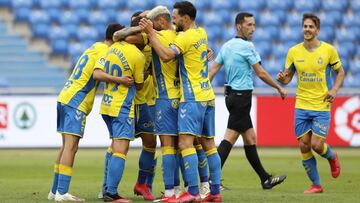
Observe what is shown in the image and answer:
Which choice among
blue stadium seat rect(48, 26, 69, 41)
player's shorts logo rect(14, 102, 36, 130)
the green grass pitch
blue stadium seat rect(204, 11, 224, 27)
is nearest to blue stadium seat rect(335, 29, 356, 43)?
blue stadium seat rect(204, 11, 224, 27)

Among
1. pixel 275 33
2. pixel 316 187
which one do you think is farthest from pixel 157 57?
pixel 275 33

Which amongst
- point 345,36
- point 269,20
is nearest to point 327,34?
point 345,36

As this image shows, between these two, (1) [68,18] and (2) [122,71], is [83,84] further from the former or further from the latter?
(1) [68,18]

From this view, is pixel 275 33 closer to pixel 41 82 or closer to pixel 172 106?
pixel 41 82

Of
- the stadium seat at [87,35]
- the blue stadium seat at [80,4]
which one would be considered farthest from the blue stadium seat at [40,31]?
the blue stadium seat at [80,4]

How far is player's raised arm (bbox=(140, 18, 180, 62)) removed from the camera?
375 inches

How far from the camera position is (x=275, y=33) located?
26.2 m

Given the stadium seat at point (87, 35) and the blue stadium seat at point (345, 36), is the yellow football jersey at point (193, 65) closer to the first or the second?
the stadium seat at point (87, 35)

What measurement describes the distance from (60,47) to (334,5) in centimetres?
821

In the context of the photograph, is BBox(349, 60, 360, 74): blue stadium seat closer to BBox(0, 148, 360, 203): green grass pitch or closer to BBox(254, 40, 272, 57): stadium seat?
BBox(254, 40, 272, 57): stadium seat

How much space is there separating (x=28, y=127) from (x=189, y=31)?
10.6 metres

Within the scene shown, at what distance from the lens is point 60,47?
24875mm

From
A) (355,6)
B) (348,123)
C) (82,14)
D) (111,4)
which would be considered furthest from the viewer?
(355,6)

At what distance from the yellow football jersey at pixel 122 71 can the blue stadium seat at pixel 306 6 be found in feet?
56.5
